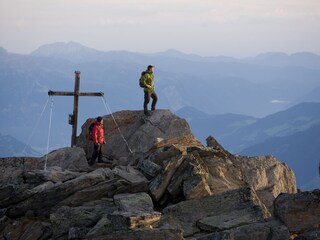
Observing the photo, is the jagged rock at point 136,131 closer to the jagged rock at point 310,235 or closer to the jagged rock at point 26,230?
the jagged rock at point 26,230

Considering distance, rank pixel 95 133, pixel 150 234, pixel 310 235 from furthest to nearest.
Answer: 1. pixel 95 133
2. pixel 310 235
3. pixel 150 234

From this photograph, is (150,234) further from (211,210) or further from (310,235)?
(310,235)

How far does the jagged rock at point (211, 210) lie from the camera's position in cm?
2253

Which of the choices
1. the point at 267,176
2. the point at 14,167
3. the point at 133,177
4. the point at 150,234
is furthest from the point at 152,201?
the point at 267,176

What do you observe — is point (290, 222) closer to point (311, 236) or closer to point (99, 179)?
point (311, 236)

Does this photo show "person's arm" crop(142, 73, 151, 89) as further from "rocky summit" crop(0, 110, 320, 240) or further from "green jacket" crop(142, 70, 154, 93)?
"rocky summit" crop(0, 110, 320, 240)

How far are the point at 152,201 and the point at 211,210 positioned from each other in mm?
2812

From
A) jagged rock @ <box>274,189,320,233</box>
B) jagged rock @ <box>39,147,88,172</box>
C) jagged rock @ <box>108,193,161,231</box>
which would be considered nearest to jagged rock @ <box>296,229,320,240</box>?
jagged rock @ <box>274,189,320,233</box>

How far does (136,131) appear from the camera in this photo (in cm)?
3669

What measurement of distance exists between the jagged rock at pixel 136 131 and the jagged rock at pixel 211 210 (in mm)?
10962

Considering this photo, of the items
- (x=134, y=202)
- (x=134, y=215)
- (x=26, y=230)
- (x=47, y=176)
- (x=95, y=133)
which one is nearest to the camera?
(x=134, y=215)

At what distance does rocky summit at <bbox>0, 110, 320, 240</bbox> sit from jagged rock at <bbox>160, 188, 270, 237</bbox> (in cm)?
4

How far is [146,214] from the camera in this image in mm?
21109

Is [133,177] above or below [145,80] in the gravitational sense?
below
